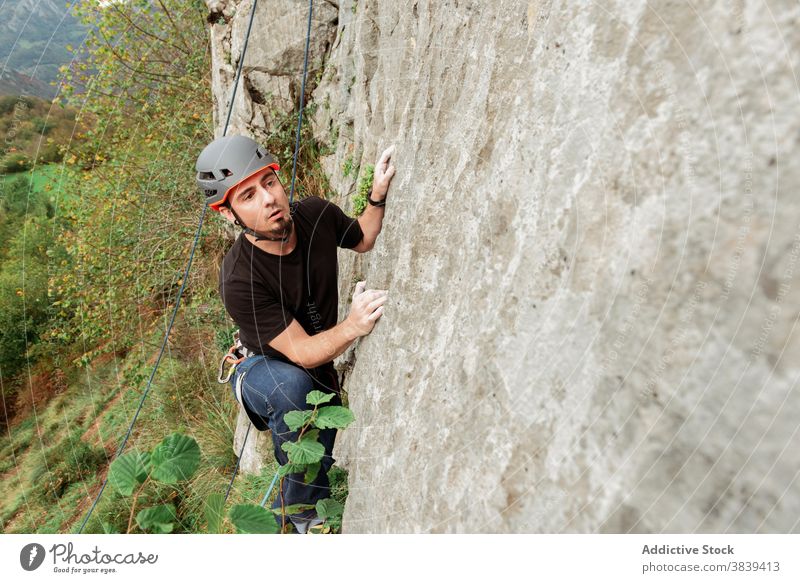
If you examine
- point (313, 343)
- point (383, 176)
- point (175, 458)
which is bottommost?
point (175, 458)

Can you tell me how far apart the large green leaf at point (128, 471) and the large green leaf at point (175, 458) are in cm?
8

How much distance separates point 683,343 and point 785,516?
40cm

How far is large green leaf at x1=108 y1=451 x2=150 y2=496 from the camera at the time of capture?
1914 millimetres

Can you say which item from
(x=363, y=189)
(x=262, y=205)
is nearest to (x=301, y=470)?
(x=262, y=205)

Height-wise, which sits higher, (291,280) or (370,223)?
(370,223)

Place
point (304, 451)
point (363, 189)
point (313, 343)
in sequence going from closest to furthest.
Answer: point (304, 451)
point (313, 343)
point (363, 189)

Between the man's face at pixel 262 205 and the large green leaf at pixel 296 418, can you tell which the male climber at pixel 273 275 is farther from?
the large green leaf at pixel 296 418

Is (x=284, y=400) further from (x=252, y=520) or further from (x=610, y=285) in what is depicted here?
(x=610, y=285)

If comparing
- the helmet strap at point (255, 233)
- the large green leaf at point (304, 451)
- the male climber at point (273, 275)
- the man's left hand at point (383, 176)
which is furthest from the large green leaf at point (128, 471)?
the man's left hand at point (383, 176)

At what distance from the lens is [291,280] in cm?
299

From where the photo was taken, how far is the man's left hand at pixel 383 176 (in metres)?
2.81

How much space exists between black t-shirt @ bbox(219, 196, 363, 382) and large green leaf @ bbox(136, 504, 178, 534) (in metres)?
1.14

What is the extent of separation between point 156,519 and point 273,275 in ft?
4.83

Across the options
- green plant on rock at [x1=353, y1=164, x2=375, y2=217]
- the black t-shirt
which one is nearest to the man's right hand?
the black t-shirt
